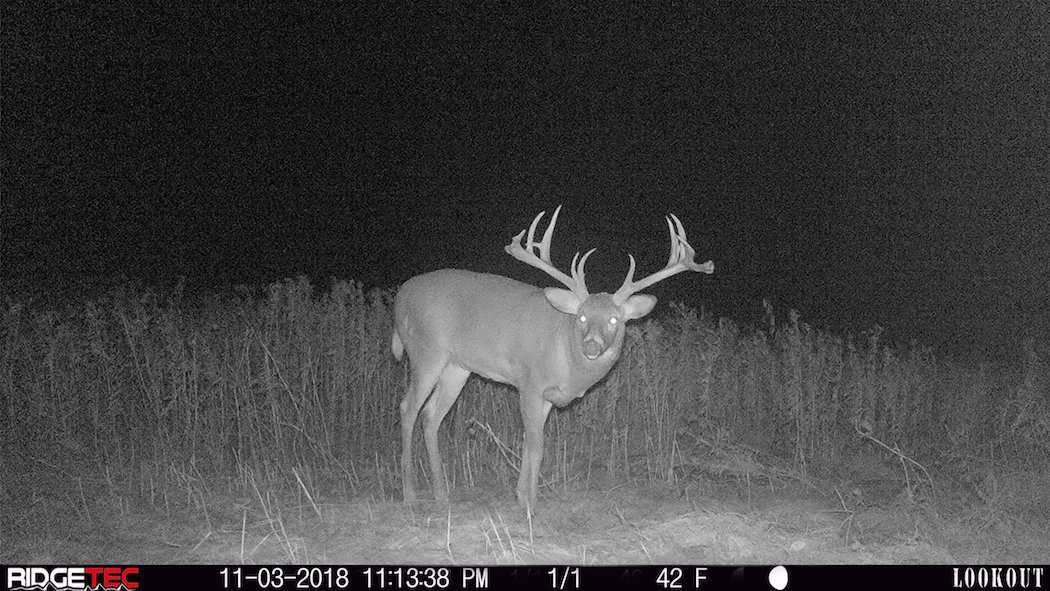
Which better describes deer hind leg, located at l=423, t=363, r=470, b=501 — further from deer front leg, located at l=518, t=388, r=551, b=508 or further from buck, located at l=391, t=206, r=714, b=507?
deer front leg, located at l=518, t=388, r=551, b=508

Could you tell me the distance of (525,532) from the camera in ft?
19.1

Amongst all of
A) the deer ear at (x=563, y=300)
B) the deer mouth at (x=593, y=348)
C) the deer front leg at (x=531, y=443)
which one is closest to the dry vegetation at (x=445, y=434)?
the deer front leg at (x=531, y=443)

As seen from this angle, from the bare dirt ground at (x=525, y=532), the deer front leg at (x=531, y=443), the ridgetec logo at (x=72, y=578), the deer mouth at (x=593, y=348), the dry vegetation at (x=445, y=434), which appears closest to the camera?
the ridgetec logo at (x=72, y=578)

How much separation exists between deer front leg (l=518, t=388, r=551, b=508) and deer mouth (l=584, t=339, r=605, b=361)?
22.6 inches

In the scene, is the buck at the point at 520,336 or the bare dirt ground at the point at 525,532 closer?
the bare dirt ground at the point at 525,532

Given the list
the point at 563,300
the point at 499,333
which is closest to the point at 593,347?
the point at 563,300

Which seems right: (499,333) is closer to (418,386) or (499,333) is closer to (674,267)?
(418,386)

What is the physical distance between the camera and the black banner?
4.83m

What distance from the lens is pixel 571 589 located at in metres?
4.83

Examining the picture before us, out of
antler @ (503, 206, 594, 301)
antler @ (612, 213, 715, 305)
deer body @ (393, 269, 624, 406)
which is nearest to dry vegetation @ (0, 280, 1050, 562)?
deer body @ (393, 269, 624, 406)

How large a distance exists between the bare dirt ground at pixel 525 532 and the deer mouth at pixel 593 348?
3.39 feet

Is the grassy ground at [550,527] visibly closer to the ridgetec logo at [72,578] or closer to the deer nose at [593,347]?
the ridgetec logo at [72,578]

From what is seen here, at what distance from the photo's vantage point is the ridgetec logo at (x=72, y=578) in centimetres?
477

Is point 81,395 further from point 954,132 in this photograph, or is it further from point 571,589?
point 954,132
